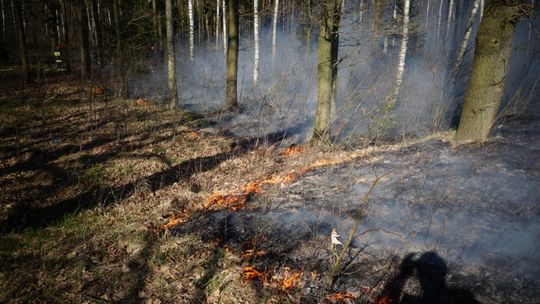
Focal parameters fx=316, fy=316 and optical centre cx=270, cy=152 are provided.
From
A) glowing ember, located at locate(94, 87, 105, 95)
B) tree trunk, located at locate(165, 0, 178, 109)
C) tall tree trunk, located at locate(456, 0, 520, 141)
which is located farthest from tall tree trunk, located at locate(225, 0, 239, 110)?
tall tree trunk, located at locate(456, 0, 520, 141)

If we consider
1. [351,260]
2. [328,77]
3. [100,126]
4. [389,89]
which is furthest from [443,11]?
[351,260]

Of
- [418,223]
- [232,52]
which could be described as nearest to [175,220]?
[418,223]

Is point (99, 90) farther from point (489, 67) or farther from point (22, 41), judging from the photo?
point (489, 67)

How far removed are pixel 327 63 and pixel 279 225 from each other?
14.5 ft

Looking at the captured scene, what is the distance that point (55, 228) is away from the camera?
5.32 metres

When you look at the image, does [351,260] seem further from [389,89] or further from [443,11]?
[443,11]

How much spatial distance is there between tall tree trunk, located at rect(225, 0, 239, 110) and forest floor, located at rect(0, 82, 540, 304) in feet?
16.2

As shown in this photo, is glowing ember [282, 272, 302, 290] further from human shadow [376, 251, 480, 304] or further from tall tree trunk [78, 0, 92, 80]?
tall tree trunk [78, 0, 92, 80]

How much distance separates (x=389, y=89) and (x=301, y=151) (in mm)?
7390

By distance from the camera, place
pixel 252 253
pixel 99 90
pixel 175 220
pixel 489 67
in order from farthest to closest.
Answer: pixel 99 90, pixel 489 67, pixel 175 220, pixel 252 253

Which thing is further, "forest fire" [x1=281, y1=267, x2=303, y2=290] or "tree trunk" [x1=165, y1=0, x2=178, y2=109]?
"tree trunk" [x1=165, y1=0, x2=178, y2=109]

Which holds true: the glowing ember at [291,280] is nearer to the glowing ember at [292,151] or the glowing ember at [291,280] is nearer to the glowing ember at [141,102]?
the glowing ember at [292,151]

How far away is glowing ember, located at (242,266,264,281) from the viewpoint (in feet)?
12.1

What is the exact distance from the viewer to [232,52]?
12383 millimetres
